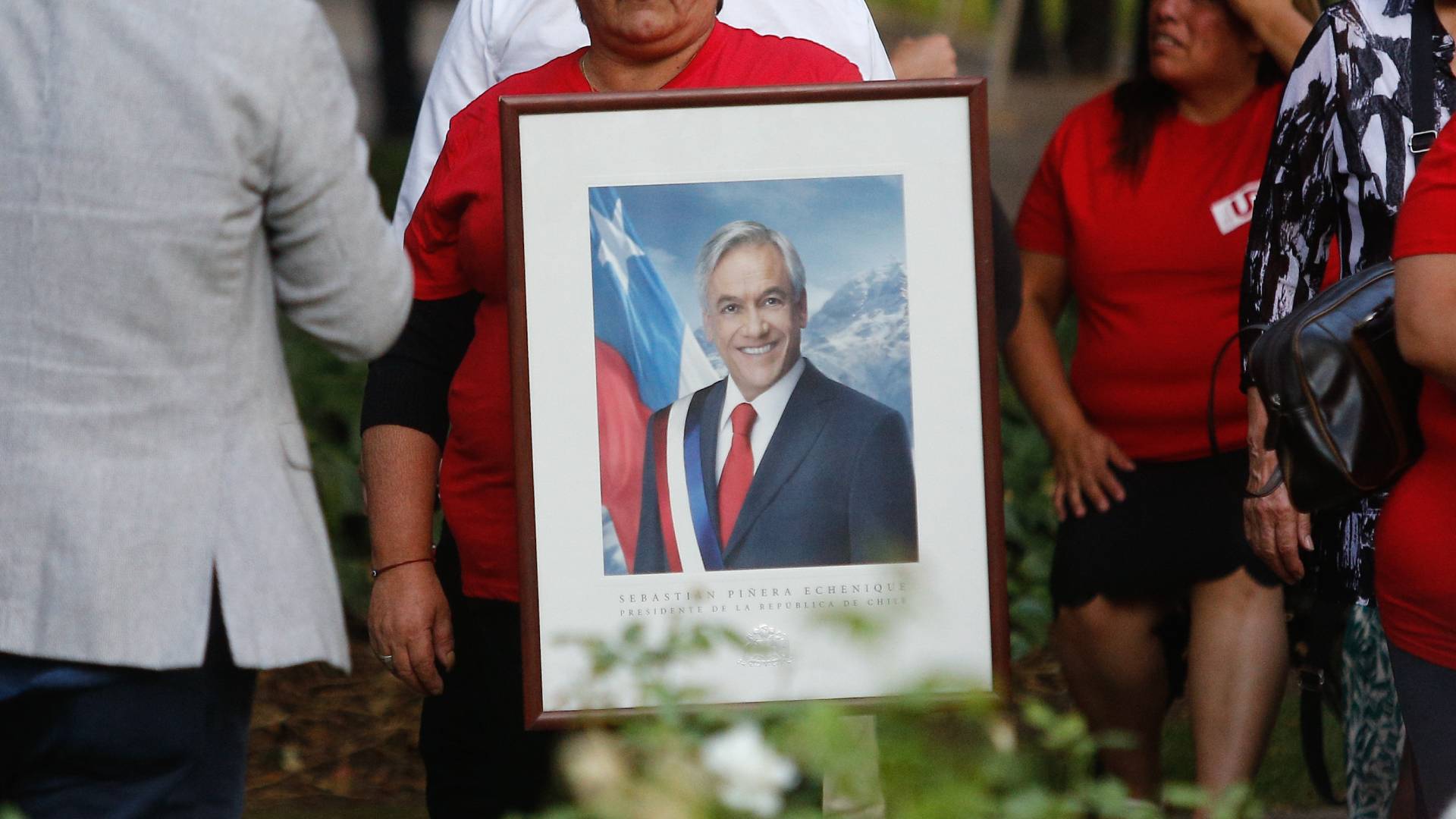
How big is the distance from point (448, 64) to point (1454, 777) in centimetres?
215

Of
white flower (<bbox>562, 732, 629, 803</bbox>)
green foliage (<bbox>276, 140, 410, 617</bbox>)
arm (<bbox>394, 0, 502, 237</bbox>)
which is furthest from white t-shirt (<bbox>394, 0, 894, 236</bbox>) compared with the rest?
green foliage (<bbox>276, 140, 410, 617</bbox>)

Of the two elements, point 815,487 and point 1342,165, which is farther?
point 1342,165

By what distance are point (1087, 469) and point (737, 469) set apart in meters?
1.60

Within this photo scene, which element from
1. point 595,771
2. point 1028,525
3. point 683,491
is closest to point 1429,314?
point 683,491

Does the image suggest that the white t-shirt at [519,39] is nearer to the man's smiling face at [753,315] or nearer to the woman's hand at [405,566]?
the woman's hand at [405,566]

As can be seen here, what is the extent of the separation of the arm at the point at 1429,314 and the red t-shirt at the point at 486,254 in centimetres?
85

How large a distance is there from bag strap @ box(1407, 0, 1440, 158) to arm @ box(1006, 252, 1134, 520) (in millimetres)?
1204

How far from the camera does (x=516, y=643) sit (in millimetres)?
2801

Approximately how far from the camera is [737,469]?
241 cm

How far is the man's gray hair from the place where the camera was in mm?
2404

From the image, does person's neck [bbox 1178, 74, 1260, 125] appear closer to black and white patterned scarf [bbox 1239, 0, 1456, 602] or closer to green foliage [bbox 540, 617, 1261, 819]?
black and white patterned scarf [bbox 1239, 0, 1456, 602]

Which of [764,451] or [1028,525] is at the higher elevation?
[764,451]

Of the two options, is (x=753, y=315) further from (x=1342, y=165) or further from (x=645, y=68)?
(x=1342, y=165)

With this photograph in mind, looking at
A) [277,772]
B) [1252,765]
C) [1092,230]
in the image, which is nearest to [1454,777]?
[1252,765]
